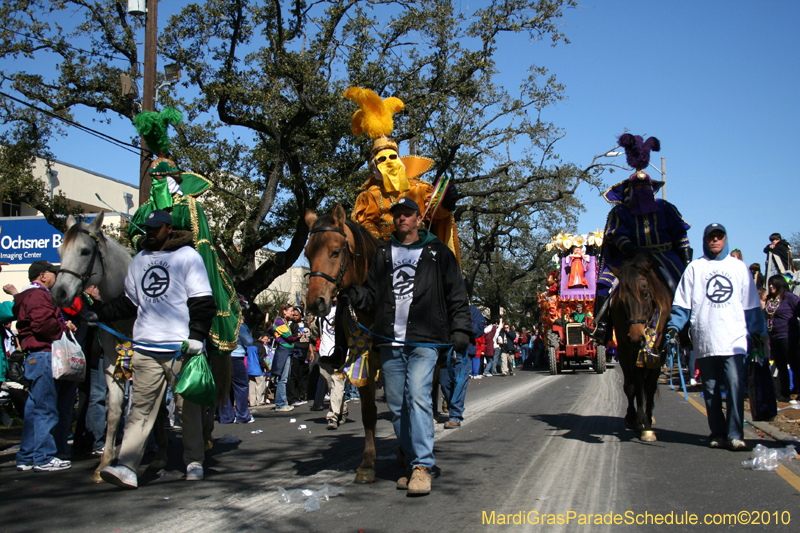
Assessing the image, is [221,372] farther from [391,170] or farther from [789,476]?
[789,476]

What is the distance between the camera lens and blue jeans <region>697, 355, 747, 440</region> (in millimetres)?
6648

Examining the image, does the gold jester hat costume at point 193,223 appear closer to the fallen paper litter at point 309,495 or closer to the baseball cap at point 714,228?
the fallen paper litter at point 309,495

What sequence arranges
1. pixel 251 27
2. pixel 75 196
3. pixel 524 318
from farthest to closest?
pixel 524 318 → pixel 75 196 → pixel 251 27

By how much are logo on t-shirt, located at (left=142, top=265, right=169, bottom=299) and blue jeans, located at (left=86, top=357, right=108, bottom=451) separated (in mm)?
2524

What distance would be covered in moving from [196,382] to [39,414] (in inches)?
88.5

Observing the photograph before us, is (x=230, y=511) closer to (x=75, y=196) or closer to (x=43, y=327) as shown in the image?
(x=43, y=327)

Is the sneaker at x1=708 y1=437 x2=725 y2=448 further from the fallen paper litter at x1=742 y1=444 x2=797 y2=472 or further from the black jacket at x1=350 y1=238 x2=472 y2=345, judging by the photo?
the black jacket at x1=350 y1=238 x2=472 y2=345

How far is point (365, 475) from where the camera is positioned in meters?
5.50

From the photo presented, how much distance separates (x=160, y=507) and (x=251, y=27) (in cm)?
1669

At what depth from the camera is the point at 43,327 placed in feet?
22.1

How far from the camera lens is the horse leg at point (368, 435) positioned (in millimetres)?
5520

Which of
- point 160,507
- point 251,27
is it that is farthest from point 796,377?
point 251,27

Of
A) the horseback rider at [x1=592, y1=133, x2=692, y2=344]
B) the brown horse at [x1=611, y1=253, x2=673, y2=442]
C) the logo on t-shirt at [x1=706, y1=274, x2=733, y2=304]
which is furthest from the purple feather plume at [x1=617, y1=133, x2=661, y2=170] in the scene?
the logo on t-shirt at [x1=706, y1=274, x2=733, y2=304]

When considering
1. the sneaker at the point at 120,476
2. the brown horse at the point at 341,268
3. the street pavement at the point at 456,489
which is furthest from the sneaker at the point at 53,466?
the brown horse at the point at 341,268
